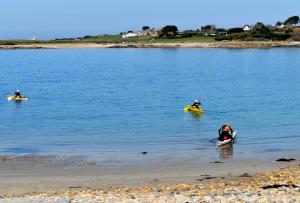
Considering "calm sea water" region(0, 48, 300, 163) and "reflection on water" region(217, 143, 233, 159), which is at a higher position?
"reflection on water" region(217, 143, 233, 159)

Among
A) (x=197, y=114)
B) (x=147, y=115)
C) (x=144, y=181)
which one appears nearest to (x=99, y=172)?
(x=144, y=181)

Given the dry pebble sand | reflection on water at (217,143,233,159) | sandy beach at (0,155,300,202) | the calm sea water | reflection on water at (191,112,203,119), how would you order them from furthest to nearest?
1. reflection on water at (191,112,203,119)
2. the calm sea water
3. reflection on water at (217,143,233,159)
4. sandy beach at (0,155,300,202)
5. the dry pebble sand

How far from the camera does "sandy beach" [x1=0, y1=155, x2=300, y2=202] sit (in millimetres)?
15312

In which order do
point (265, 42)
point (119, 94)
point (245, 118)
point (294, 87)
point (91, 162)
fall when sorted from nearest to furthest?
point (91, 162)
point (245, 118)
point (119, 94)
point (294, 87)
point (265, 42)

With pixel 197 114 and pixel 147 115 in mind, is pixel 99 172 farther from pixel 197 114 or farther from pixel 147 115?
pixel 197 114

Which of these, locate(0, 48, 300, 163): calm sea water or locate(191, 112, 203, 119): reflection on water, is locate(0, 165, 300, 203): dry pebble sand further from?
locate(191, 112, 203, 119): reflection on water

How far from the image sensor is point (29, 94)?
61219 mm

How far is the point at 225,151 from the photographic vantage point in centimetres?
Result: 2689

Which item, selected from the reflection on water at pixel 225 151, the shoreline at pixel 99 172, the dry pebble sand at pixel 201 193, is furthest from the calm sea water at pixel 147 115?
the dry pebble sand at pixel 201 193

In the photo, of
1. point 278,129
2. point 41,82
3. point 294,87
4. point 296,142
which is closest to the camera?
point 296,142

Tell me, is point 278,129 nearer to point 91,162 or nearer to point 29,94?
point 91,162

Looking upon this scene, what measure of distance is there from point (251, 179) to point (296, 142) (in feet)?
37.6

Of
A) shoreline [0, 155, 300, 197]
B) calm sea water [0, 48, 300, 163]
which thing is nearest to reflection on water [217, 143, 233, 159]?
calm sea water [0, 48, 300, 163]

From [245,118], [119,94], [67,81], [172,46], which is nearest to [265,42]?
[172,46]
